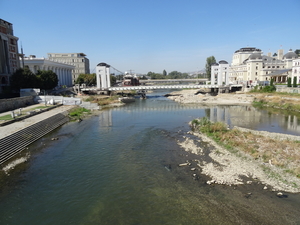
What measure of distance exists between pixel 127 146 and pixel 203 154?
6593 millimetres

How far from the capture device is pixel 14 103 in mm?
30500

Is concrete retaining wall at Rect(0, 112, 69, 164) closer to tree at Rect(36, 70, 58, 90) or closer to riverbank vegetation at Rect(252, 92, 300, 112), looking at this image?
tree at Rect(36, 70, 58, 90)

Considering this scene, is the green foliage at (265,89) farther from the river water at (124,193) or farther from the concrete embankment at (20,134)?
the concrete embankment at (20,134)

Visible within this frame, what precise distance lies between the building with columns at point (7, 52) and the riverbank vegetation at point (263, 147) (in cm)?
3812

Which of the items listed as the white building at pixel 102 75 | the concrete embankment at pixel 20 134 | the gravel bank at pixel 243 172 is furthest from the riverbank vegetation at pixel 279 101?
the white building at pixel 102 75

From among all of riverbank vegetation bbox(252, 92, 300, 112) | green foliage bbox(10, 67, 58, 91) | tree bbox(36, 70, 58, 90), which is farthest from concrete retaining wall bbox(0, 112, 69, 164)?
riverbank vegetation bbox(252, 92, 300, 112)

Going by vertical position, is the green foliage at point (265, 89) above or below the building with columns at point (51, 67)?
below

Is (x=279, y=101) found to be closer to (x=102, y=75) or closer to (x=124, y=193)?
(x=124, y=193)

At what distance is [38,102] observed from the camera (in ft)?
125

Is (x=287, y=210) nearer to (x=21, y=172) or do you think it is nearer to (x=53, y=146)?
(x=21, y=172)

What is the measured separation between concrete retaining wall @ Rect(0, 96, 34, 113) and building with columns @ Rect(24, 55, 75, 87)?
1842 centimetres

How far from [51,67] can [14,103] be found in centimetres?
2928

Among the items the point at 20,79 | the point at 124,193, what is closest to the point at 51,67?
the point at 20,79

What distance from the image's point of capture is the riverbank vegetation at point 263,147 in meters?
13.3
